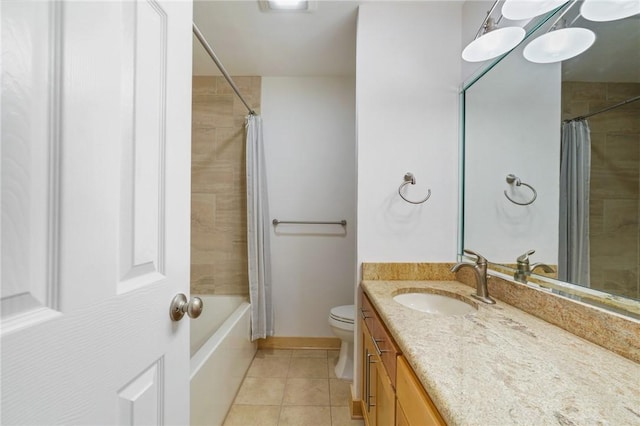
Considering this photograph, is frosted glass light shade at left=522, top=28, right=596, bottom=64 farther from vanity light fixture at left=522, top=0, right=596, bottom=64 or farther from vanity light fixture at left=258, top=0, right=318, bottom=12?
vanity light fixture at left=258, top=0, right=318, bottom=12

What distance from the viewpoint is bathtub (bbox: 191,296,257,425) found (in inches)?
51.9

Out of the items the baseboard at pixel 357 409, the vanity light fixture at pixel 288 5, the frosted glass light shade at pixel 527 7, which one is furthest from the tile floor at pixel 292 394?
the vanity light fixture at pixel 288 5

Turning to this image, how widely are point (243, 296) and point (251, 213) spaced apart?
698 mm

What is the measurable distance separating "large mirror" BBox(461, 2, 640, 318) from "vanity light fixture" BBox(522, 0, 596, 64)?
19mm

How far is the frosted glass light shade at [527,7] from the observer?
3.20 ft

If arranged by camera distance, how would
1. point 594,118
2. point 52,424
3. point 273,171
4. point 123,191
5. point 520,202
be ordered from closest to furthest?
point 52,424
point 123,191
point 594,118
point 520,202
point 273,171

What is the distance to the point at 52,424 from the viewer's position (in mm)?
401

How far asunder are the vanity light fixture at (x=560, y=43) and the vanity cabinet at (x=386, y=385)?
3.76 feet

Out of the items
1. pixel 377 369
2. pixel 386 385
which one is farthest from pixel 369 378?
pixel 386 385

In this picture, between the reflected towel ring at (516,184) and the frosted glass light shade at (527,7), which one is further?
the reflected towel ring at (516,184)

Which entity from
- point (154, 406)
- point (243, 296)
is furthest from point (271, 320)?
point (154, 406)

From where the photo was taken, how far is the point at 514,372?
64 centimetres

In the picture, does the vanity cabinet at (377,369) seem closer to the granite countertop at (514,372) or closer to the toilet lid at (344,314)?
the granite countertop at (514,372)

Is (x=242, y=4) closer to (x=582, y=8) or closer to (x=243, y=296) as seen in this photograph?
(x=582, y=8)
